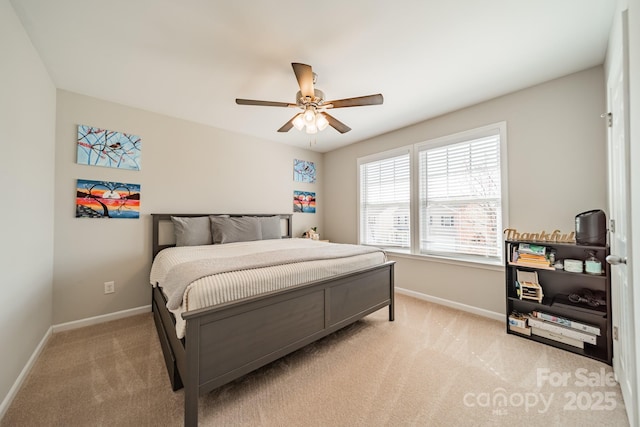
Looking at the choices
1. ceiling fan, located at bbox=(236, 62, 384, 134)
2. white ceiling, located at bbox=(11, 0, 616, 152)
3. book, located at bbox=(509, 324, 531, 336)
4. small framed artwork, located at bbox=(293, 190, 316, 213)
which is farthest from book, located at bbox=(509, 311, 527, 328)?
small framed artwork, located at bbox=(293, 190, 316, 213)

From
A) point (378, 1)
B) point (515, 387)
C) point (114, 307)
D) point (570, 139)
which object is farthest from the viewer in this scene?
point (114, 307)

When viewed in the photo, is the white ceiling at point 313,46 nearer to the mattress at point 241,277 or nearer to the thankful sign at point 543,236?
the thankful sign at point 543,236

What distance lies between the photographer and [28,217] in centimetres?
180

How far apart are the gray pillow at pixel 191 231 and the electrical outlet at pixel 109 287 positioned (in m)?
0.76

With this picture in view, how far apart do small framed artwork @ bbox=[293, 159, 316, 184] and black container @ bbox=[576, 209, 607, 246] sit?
358cm

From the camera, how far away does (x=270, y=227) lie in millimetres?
3643

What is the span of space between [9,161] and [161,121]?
5.65 feet

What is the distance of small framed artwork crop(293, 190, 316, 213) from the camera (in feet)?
14.3

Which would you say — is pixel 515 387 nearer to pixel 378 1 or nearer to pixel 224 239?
pixel 378 1

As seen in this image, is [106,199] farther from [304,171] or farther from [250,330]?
[304,171]

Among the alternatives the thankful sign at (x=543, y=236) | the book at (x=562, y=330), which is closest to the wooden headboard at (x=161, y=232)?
the thankful sign at (x=543, y=236)

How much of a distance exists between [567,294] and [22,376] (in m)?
4.40

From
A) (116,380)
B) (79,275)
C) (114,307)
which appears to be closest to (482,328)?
(116,380)

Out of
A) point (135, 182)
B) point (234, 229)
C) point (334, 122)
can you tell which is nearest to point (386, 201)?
point (334, 122)
